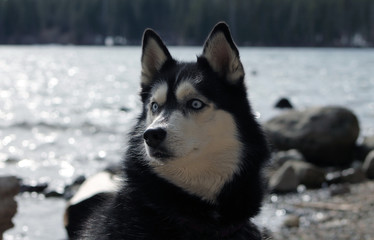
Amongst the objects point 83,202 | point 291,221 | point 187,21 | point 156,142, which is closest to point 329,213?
point 291,221

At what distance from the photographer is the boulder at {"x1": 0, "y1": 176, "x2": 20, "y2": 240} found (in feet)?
19.4

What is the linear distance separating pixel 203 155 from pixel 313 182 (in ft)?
26.6

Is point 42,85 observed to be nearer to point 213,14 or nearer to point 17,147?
point 17,147

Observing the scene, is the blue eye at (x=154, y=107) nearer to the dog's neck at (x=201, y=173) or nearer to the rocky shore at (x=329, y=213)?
the dog's neck at (x=201, y=173)

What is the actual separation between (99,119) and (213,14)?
228 ft

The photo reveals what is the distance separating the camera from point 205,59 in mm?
4352

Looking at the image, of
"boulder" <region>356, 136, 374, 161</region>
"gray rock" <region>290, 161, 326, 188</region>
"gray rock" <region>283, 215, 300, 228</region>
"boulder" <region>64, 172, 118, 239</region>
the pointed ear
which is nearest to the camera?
the pointed ear

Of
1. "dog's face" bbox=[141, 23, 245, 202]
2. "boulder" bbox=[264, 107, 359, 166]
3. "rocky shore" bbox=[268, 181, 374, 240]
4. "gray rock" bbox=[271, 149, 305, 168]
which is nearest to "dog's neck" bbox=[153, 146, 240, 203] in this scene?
"dog's face" bbox=[141, 23, 245, 202]

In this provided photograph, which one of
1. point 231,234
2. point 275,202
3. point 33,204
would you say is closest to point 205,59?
point 231,234

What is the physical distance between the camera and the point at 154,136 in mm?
3805

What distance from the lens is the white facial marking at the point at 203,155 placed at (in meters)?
3.96

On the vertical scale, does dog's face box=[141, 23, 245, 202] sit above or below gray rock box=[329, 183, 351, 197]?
above

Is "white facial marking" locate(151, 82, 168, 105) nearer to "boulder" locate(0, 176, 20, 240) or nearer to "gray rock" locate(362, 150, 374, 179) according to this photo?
"boulder" locate(0, 176, 20, 240)

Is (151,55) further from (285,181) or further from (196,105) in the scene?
(285,181)
